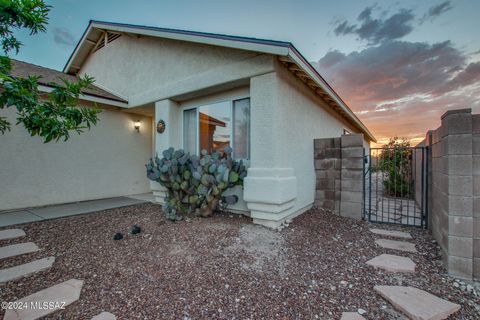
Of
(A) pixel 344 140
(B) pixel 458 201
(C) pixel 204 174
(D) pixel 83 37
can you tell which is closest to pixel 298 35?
(A) pixel 344 140

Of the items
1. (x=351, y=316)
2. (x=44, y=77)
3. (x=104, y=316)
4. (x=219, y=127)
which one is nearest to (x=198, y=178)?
(x=219, y=127)

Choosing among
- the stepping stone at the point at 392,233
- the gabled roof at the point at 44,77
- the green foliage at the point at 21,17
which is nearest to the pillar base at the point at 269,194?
the stepping stone at the point at 392,233

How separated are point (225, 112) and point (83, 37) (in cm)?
778

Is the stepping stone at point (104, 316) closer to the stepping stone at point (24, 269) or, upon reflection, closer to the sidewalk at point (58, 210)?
the stepping stone at point (24, 269)

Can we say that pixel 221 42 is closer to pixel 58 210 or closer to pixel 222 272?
pixel 222 272

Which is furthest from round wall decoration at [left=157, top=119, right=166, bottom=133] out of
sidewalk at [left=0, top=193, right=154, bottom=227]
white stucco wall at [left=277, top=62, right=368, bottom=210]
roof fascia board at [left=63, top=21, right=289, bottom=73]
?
white stucco wall at [left=277, top=62, right=368, bottom=210]

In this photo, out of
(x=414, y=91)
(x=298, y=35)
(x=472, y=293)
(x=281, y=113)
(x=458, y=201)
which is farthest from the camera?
(x=414, y=91)

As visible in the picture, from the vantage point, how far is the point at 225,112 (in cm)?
493

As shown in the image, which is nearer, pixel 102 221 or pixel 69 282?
pixel 69 282

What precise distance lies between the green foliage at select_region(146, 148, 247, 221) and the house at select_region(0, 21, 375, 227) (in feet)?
1.24

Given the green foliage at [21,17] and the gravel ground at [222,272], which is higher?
the green foliage at [21,17]

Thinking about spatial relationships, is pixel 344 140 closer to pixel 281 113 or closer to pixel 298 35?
pixel 281 113

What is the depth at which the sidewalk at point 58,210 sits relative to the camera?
4.38m

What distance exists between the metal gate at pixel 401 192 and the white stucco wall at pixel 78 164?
7303 mm
